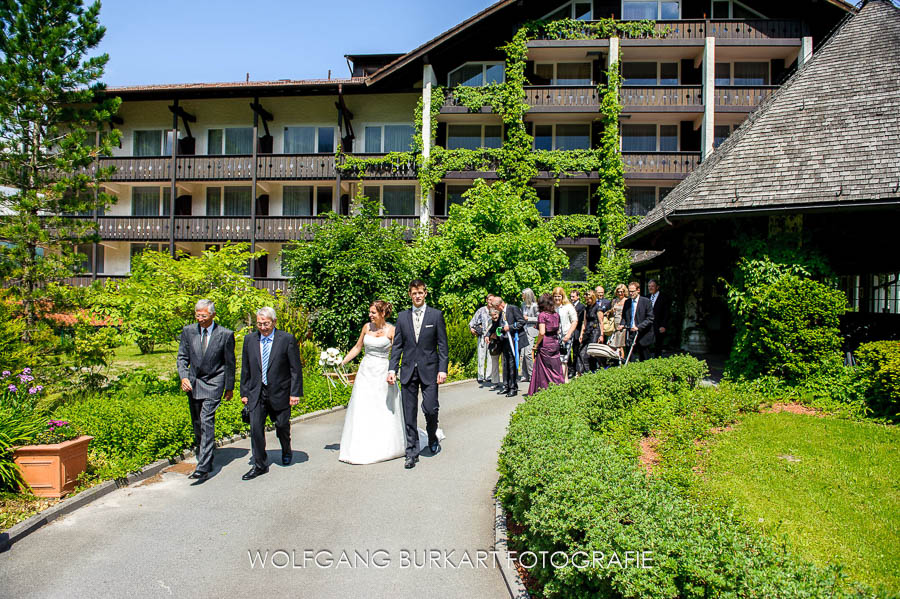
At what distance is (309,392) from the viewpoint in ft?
37.4

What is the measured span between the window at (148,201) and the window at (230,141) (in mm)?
3189

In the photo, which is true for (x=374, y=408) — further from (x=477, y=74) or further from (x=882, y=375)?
(x=477, y=74)

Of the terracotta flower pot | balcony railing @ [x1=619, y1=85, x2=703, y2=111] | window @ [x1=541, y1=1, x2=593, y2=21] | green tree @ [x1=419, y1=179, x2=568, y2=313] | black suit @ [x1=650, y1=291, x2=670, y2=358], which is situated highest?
window @ [x1=541, y1=1, x2=593, y2=21]

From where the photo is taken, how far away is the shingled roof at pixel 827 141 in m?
10.4

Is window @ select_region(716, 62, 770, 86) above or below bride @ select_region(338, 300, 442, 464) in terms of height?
above

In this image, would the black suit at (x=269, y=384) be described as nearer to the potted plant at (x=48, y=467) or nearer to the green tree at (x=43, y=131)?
the potted plant at (x=48, y=467)

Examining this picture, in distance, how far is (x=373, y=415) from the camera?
7.59 metres

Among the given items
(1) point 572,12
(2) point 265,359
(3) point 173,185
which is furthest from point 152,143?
(2) point 265,359

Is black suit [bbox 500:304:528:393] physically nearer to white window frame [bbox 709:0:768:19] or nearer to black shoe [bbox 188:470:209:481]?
black shoe [bbox 188:470:209:481]

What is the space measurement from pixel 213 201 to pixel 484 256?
17733 millimetres

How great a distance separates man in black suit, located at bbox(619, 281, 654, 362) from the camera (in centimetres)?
1173

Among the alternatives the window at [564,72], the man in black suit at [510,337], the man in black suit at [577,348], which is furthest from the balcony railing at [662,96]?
the man in black suit at [510,337]

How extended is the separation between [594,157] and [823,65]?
11971 mm

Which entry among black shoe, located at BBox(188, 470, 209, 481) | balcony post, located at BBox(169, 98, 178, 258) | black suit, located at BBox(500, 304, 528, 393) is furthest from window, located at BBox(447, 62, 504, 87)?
black shoe, located at BBox(188, 470, 209, 481)
